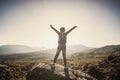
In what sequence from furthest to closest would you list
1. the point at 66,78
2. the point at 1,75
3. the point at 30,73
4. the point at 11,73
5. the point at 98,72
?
the point at 98,72 < the point at 11,73 < the point at 1,75 < the point at 30,73 < the point at 66,78

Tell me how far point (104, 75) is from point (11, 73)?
35.2 feet

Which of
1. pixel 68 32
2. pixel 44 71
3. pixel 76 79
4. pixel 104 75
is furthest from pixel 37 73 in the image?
pixel 104 75

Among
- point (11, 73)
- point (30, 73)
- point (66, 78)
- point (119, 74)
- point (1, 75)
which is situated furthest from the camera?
point (119, 74)

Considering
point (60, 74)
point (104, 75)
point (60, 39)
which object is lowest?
point (104, 75)

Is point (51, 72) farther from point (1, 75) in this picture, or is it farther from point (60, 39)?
point (1, 75)

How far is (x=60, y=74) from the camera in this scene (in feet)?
36.9

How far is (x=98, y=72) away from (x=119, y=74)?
8.23ft

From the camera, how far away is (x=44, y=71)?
11578mm

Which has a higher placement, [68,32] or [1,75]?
[68,32]

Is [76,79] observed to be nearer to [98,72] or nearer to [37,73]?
[37,73]

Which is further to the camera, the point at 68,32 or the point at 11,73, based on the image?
the point at 11,73

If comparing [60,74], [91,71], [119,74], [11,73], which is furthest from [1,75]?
[119,74]

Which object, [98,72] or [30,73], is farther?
[98,72]

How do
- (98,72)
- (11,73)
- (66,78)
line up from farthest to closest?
(98,72), (11,73), (66,78)
